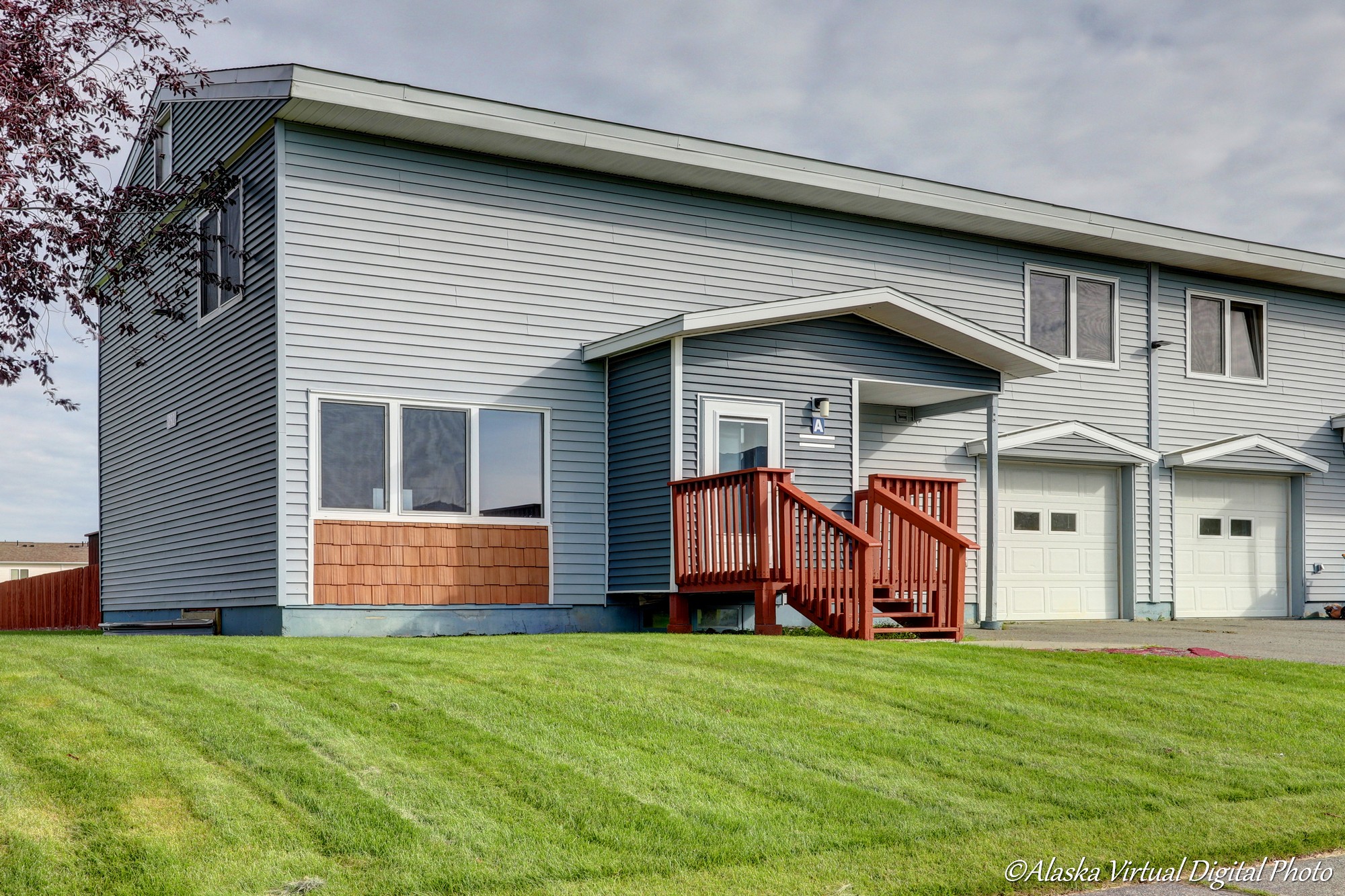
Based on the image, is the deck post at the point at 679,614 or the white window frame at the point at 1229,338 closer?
the deck post at the point at 679,614

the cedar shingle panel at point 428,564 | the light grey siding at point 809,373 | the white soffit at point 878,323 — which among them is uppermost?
the white soffit at point 878,323

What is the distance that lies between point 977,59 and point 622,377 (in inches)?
266

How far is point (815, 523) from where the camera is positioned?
11328mm

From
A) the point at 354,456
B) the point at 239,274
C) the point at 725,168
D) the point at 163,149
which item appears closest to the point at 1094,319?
the point at 725,168

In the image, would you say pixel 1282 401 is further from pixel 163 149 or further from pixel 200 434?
pixel 163 149

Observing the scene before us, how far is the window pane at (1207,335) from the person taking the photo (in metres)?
17.8

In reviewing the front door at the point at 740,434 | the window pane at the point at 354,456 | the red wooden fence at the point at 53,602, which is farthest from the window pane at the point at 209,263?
the red wooden fence at the point at 53,602

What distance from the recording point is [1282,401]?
1841 cm

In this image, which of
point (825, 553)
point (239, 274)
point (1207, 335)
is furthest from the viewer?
point (1207, 335)

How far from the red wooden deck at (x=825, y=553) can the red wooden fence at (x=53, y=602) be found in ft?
42.5

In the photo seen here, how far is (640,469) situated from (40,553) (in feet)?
217

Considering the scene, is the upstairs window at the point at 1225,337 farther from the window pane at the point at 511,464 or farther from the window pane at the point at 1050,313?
the window pane at the point at 511,464

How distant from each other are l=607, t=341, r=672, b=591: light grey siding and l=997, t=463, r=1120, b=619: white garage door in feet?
17.3

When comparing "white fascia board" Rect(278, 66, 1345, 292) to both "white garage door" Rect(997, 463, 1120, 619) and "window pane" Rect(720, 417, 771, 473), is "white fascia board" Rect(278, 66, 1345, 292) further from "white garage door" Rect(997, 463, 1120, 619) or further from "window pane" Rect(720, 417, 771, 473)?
"white garage door" Rect(997, 463, 1120, 619)
